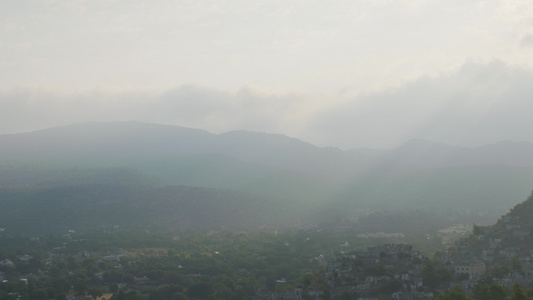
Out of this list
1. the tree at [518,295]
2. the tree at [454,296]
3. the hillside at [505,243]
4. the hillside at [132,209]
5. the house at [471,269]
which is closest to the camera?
the tree at [518,295]

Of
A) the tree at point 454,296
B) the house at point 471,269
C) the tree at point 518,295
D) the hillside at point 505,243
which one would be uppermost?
the hillside at point 505,243

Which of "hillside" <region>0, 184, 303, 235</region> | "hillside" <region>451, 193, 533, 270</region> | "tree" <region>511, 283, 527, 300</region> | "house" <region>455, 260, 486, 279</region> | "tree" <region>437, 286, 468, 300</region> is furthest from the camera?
"hillside" <region>0, 184, 303, 235</region>

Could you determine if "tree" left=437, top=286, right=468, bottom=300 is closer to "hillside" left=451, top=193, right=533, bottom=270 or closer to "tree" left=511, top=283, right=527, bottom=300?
"tree" left=511, top=283, right=527, bottom=300

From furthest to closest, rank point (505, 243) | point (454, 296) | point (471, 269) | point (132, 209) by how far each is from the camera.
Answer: point (132, 209) → point (505, 243) → point (471, 269) → point (454, 296)

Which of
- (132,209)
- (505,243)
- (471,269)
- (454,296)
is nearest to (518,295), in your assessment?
(454,296)

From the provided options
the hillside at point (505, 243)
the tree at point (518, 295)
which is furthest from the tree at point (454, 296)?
the hillside at point (505, 243)

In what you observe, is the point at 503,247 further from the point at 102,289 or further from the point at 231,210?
the point at 231,210

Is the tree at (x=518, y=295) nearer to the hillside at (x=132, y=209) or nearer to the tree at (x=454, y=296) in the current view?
the tree at (x=454, y=296)

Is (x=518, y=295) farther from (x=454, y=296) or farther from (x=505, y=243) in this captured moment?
(x=505, y=243)

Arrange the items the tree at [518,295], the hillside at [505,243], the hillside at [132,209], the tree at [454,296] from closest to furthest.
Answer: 1. the tree at [518,295]
2. the tree at [454,296]
3. the hillside at [505,243]
4. the hillside at [132,209]

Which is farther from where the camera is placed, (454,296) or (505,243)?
(505,243)

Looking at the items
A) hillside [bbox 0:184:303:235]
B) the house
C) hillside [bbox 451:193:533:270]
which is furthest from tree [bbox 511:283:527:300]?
hillside [bbox 0:184:303:235]
